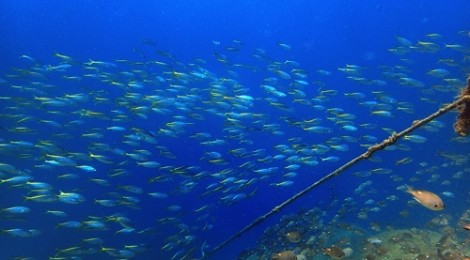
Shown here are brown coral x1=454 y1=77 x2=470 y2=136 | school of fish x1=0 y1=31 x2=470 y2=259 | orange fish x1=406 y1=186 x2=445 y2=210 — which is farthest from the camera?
school of fish x1=0 y1=31 x2=470 y2=259

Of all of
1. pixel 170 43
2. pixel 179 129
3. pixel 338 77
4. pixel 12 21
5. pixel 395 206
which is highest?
pixel 12 21

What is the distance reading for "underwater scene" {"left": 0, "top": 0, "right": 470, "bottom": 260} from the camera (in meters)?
11.0

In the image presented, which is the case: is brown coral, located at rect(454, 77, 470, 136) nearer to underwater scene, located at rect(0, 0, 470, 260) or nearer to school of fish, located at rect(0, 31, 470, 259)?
underwater scene, located at rect(0, 0, 470, 260)

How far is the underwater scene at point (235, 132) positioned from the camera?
1097cm

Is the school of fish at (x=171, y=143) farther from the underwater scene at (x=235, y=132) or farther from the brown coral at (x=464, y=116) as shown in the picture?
the brown coral at (x=464, y=116)

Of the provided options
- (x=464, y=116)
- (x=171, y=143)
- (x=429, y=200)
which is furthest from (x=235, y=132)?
(x=171, y=143)

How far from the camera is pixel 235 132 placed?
12.8 metres

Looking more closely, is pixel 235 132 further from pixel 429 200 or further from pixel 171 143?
pixel 171 143

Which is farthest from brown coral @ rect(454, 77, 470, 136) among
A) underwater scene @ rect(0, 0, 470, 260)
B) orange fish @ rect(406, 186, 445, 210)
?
orange fish @ rect(406, 186, 445, 210)

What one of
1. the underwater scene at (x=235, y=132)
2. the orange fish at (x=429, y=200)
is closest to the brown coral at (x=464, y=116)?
the underwater scene at (x=235, y=132)

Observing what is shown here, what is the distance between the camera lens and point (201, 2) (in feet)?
140

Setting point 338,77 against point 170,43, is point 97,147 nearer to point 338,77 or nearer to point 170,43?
point 338,77

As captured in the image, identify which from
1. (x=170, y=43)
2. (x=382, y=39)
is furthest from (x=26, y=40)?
(x=382, y=39)

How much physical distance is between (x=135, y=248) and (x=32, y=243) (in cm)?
1356
